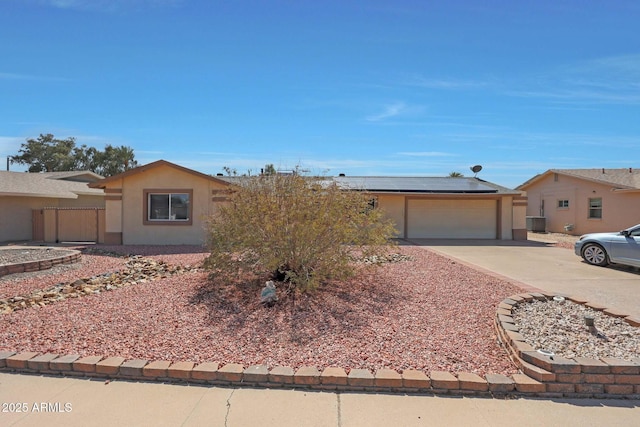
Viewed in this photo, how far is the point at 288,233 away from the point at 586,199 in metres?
22.3

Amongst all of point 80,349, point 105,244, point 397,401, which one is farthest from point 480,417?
point 105,244

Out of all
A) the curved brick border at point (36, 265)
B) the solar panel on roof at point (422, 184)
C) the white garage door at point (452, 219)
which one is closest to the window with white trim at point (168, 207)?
the curved brick border at point (36, 265)

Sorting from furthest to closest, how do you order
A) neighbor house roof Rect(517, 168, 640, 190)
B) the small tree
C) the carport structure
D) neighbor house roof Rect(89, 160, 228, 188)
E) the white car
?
neighbor house roof Rect(517, 168, 640, 190) < the carport structure < neighbor house roof Rect(89, 160, 228, 188) < the white car < the small tree

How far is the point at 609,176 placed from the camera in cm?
2269

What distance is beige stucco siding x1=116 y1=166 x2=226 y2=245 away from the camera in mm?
15031

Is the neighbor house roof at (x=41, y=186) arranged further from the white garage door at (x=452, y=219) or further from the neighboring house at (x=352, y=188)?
the white garage door at (x=452, y=219)

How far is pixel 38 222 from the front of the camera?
18234 millimetres

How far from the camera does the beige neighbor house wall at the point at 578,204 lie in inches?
787

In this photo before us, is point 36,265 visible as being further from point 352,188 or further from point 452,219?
point 452,219

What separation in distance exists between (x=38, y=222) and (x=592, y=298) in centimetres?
2131

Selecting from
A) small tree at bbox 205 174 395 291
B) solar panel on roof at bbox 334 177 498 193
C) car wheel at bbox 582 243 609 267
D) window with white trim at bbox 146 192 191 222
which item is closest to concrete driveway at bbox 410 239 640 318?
car wheel at bbox 582 243 609 267

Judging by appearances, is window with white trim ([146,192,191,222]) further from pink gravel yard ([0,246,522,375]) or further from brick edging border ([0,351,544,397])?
brick edging border ([0,351,544,397])

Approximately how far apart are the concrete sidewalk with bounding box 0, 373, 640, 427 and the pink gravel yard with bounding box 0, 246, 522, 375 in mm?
465

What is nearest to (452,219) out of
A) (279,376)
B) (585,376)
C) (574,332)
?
(574,332)
